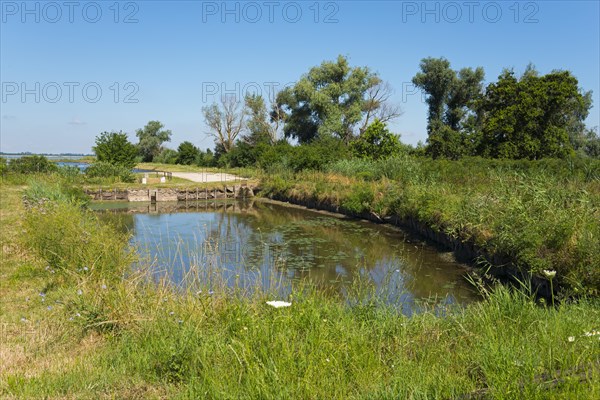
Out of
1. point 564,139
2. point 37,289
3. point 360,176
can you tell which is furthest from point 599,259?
point 564,139

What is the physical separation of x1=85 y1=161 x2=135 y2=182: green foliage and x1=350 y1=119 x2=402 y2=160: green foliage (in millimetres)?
13490

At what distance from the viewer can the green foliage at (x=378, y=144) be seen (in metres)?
25.9

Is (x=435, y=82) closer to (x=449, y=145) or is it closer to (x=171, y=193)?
(x=449, y=145)

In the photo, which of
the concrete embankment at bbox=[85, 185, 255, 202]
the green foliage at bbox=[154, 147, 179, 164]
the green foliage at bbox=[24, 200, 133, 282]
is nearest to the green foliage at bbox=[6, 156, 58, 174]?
the concrete embankment at bbox=[85, 185, 255, 202]

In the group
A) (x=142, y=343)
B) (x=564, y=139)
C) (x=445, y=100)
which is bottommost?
(x=142, y=343)

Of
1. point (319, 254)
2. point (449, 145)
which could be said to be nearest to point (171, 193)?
point (449, 145)

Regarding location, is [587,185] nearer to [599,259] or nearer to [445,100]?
[599,259]

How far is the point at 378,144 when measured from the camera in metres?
26.2

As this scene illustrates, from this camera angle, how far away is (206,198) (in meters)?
26.4

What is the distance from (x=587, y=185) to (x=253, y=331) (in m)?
10.5

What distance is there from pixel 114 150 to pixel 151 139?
3224 centimetres

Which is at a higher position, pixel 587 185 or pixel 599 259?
pixel 587 185

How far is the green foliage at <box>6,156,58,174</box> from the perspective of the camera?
2539 centimetres

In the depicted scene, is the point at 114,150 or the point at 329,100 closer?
the point at 114,150
